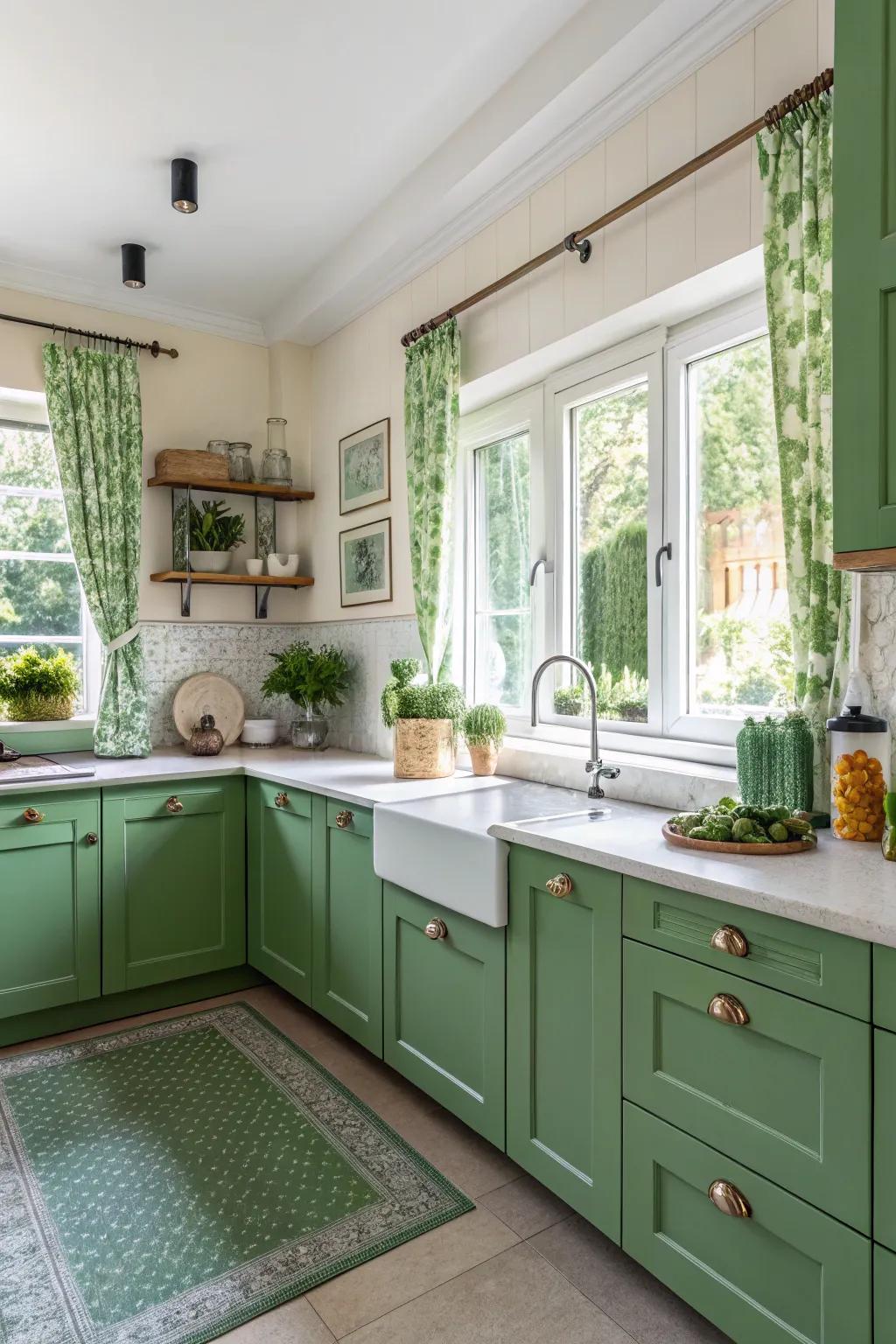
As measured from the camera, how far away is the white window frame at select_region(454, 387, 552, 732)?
2.86 metres

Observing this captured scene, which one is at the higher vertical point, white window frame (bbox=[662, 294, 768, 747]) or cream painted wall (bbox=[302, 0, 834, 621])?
cream painted wall (bbox=[302, 0, 834, 621])

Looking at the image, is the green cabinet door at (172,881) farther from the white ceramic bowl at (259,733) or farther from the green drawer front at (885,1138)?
the green drawer front at (885,1138)

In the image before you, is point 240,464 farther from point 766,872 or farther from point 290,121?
point 766,872

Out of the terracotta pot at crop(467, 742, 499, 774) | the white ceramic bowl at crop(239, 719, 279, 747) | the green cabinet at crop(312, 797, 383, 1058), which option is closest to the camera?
the green cabinet at crop(312, 797, 383, 1058)

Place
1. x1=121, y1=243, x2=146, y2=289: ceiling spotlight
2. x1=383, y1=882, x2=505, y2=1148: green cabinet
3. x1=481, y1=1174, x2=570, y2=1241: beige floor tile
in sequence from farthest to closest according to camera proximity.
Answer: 1. x1=121, y1=243, x2=146, y2=289: ceiling spotlight
2. x1=383, y1=882, x2=505, y2=1148: green cabinet
3. x1=481, y1=1174, x2=570, y2=1241: beige floor tile

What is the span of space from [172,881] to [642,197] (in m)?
2.57

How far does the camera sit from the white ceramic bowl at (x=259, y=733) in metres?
3.74

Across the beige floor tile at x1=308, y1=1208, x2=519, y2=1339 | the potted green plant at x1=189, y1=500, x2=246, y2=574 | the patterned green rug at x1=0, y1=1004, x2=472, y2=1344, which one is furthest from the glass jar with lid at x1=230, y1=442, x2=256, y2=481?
the beige floor tile at x1=308, y1=1208, x2=519, y2=1339

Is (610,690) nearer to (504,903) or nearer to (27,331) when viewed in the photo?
(504,903)

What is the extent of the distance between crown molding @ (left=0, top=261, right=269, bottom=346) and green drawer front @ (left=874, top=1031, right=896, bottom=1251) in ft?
12.1

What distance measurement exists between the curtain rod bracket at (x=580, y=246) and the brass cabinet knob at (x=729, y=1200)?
2.18 m

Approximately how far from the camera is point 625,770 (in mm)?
2307

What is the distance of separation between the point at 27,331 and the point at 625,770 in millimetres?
2878

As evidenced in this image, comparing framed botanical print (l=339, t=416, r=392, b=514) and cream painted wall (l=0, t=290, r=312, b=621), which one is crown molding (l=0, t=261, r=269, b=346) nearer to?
cream painted wall (l=0, t=290, r=312, b=621)
